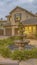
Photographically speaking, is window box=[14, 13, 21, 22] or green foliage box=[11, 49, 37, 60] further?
window box=[14, 13, 21, 22]

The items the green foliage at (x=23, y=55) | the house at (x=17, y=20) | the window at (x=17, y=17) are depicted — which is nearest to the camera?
the green foliage at (x=23, y=55)

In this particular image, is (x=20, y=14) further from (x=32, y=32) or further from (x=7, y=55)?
(x=7, y=55)

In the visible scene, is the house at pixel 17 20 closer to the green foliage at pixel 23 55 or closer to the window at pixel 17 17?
the window at pixel 17 17

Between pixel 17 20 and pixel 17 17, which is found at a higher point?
pixel 17 17

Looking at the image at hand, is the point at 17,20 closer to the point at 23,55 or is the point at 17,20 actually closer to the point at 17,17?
the point at 17,17

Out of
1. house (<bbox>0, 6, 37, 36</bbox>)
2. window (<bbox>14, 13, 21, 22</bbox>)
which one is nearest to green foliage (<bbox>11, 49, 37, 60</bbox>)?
house (<bbox>0, 6, 37, 36</bbox>)

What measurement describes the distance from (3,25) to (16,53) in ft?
87.2

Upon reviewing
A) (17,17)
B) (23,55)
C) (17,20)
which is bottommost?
(23,55)

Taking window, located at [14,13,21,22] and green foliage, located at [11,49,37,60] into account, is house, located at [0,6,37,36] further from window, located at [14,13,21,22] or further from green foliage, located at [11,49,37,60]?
green foliage, located at [11,49,37,60]

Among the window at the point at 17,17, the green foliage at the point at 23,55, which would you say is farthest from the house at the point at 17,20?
the green foliage at the point at 23,55

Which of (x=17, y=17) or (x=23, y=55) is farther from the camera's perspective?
A: (x=17, y=17)

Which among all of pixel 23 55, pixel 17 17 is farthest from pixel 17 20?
pixel 23 55

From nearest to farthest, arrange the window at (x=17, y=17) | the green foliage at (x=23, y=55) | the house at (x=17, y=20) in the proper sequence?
the green foliage at (x=23, y=55), the house at (x=17, y=20), the window at (x=17, y=17)

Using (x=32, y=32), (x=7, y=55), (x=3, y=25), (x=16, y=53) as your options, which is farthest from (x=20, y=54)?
(x=3, y=25)
